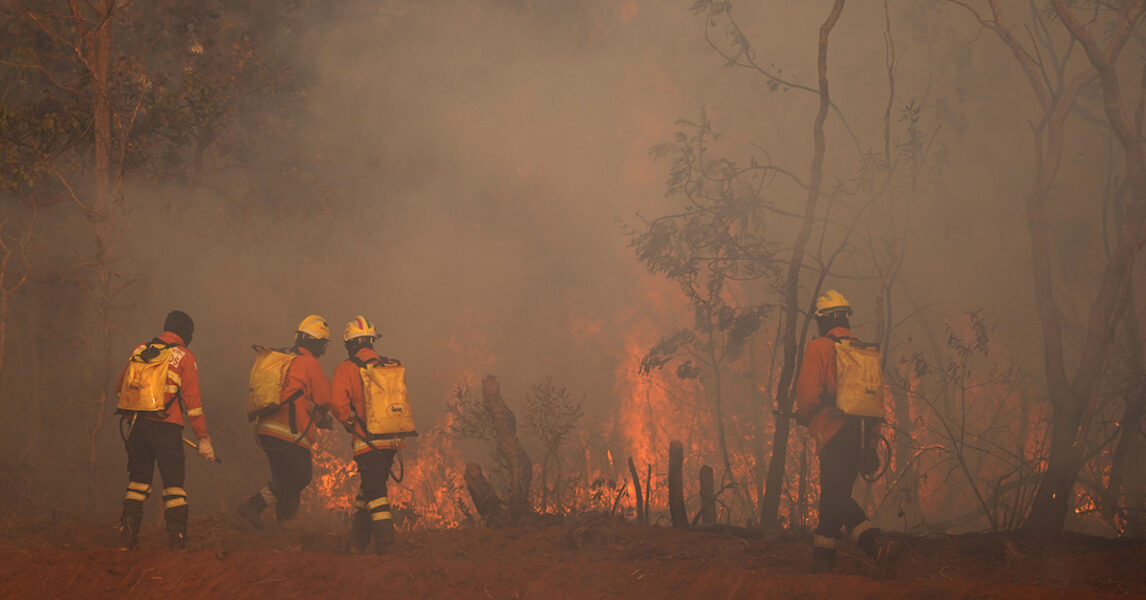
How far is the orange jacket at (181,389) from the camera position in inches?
245

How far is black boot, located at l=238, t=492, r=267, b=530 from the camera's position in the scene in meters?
7.13

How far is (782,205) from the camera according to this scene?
56.8ft

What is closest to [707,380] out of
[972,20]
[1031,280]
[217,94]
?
[1031,280]

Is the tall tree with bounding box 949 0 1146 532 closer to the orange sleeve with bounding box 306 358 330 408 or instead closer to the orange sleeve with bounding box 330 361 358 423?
the orange sleeve with bounding box 330 361 358 423

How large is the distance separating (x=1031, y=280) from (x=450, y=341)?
1063cm

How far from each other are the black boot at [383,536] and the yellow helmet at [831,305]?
3.51 metres

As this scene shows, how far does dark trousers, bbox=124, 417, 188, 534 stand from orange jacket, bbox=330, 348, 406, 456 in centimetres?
112

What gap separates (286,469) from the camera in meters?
7.07

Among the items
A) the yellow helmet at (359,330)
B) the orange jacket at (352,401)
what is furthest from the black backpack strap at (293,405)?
the yellow helmet at (359,330)

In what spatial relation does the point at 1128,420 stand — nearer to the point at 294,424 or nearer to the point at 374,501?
the point at 374,501

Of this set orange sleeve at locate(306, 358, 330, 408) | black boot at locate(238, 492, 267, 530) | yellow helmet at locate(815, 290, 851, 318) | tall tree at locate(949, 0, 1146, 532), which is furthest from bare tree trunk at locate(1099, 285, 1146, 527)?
black boot at locate(238, 492, 267, 530)

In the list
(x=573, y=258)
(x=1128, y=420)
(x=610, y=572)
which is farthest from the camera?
(x=573, y=258)

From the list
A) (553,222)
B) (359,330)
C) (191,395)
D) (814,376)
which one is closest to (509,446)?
(359,330)

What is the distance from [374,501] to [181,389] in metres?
1.63
